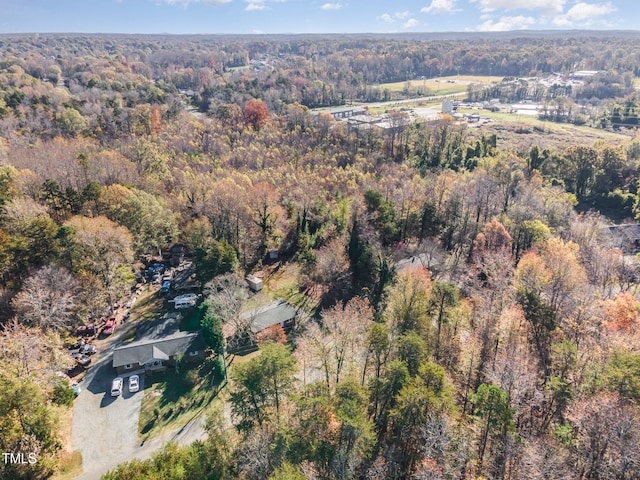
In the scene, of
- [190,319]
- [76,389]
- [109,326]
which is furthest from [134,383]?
[109,326]

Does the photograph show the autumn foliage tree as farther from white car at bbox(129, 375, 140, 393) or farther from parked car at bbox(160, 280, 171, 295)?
white car at bbox(129, 375, 140, 393)

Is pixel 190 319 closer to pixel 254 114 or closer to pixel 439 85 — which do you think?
pixel 254 114

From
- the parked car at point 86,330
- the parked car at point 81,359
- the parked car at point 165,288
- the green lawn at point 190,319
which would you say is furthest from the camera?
the parked car at point 165,288

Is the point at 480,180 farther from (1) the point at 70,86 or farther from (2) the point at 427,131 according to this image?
(1) the point at 70,86

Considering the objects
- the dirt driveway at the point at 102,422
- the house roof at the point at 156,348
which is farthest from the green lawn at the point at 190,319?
the dirt driveway at the point at 102,422

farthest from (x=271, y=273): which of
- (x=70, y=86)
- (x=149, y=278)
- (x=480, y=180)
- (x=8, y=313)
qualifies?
(x=70, y=86)

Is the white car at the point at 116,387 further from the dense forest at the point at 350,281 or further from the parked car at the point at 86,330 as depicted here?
the parked car at the point at 86,330
